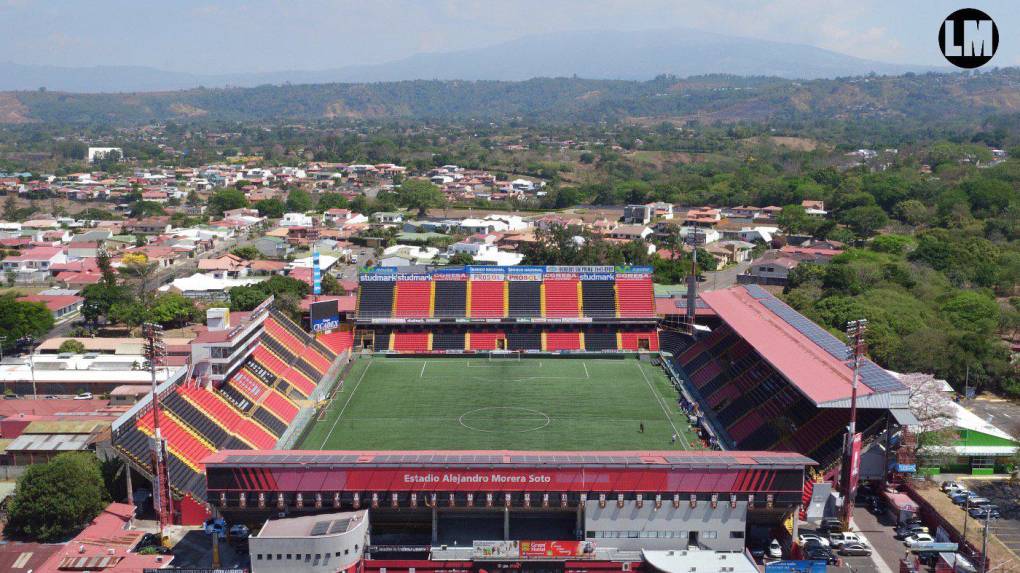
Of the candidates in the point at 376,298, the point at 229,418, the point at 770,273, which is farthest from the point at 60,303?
the point at 770,273

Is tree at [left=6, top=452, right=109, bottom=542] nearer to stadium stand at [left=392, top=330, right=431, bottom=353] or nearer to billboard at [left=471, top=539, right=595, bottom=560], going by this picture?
billboard at [left=471, top=539, right=595, bottom=560]

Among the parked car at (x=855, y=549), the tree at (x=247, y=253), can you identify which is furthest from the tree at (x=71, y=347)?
the parked car at (x=855, y=549)

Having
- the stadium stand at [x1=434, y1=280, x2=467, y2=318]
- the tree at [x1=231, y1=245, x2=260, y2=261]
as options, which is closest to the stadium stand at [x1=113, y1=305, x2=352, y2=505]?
the stadium stand at [x1=434, y1=280, x2=467, y2=318]

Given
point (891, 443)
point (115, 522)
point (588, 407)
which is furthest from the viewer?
point (588, 407)

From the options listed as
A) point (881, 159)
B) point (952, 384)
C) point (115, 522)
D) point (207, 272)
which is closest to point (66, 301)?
point (207, 272)

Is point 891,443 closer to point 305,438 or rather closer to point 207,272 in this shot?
point 305,438
